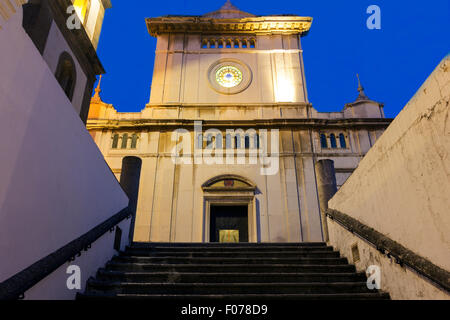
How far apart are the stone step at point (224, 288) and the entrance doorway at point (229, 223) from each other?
10.8 meters

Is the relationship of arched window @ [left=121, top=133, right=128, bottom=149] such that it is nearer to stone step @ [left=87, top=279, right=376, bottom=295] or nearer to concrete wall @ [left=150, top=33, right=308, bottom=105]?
concrete wall @ [left=150, top=33, right=308, bottom=105]

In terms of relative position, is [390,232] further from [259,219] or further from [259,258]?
[259,219]

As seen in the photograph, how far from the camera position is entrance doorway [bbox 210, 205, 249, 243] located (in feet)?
53.3

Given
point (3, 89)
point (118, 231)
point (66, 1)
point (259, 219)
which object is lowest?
point (118, 231)

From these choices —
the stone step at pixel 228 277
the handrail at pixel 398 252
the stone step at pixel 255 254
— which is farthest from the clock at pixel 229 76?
the stone step at pixel 228 277

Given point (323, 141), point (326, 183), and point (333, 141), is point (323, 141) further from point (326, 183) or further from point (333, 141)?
point (326, 183)

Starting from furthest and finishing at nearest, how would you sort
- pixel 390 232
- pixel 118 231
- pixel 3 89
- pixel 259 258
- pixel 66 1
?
pixel 66 1, pixel 118 231, pixel 259 258, pixel 390 232, pixel 3 89

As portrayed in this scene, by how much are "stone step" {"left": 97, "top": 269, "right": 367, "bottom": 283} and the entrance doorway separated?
1038 centimetres

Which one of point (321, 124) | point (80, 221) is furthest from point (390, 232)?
point (321, 124)

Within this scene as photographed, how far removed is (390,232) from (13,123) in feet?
19.3

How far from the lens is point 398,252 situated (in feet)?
15.8

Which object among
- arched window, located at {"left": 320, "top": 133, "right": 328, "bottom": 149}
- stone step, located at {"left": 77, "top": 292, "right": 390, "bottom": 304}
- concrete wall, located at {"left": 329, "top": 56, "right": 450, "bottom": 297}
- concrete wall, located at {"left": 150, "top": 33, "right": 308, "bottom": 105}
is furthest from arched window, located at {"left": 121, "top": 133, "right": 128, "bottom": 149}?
concrete wall, located at {"left": 329, "top": 56, "right": 450, "bottom": 297}

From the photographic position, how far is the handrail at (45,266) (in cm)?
355

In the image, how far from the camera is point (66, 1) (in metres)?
10.4
